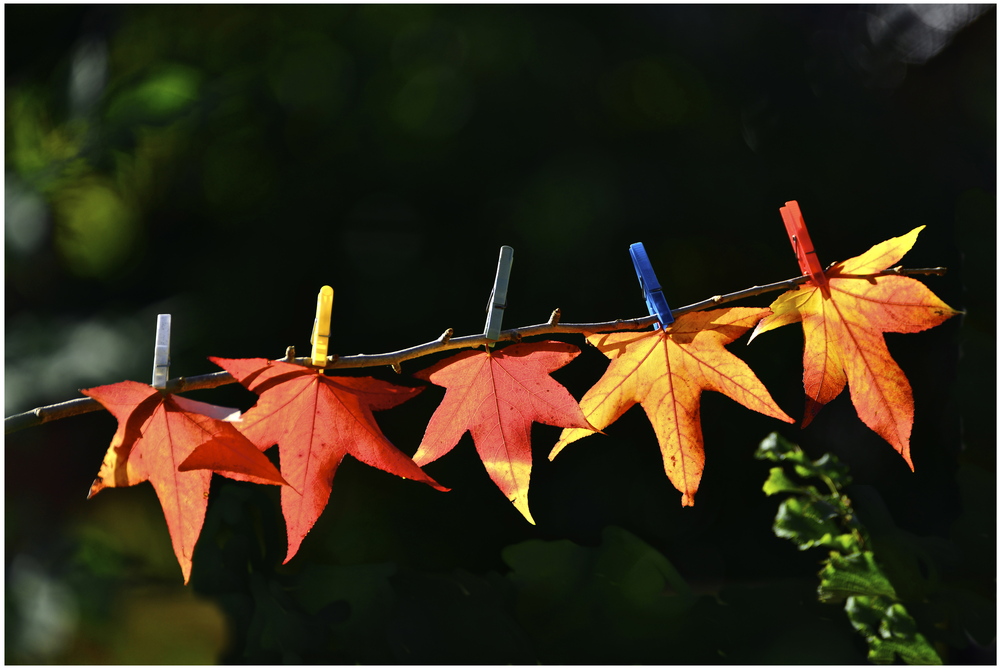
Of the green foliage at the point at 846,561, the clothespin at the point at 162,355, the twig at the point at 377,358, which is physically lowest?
the green foliage at the point at 846,561

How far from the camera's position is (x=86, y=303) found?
836 millimetres

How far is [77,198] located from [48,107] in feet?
0.45

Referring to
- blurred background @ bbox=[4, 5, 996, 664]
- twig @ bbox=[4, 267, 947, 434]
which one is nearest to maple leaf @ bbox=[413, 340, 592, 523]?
twig @ bbox=[4, 267, 947, 434]

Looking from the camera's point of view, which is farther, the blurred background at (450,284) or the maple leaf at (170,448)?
the blurred background at (450,284)

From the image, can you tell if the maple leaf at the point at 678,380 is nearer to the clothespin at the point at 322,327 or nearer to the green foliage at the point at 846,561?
the clothespin at the point at 322,327

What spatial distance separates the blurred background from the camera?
0.82 metres

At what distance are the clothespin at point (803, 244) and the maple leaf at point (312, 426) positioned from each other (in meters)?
0.19

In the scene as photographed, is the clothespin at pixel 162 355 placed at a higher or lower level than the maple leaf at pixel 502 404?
higher

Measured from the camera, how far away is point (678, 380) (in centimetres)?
30

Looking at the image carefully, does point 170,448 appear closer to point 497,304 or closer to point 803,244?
point 497,304

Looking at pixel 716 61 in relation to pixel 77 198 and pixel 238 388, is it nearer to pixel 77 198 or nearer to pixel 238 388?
pixel 238 388

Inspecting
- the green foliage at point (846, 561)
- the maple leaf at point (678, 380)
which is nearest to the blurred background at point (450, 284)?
the green foliage at point (846, 561)

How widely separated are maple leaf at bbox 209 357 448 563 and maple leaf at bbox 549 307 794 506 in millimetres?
83

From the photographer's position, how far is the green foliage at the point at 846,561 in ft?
2.33
